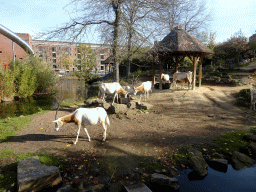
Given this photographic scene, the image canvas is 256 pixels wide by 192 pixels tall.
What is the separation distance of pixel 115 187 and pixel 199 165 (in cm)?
266

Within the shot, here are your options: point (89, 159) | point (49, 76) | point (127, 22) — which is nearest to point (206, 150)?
point (89, 159)

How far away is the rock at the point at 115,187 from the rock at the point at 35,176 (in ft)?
4.20

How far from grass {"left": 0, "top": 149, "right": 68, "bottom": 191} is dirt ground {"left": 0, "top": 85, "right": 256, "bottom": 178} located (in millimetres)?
301

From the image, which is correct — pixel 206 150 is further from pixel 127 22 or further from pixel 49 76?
pixel 49 76

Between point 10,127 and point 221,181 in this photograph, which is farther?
point 10,127

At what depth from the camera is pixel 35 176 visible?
13.5 ft

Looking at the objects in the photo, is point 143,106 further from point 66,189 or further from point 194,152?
point 66,189

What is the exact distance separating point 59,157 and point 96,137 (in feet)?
5.81

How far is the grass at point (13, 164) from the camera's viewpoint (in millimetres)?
4148

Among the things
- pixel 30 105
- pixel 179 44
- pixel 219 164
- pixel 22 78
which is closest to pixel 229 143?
pixel 219 164

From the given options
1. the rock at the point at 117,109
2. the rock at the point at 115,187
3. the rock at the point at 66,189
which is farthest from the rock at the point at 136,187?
the rock at the point at 117,109

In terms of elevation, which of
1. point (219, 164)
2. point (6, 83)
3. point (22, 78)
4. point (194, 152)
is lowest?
point (219, 164)

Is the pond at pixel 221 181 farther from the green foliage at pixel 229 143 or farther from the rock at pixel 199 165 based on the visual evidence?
the green foliage at pixel 229 143

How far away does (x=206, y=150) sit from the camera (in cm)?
623
